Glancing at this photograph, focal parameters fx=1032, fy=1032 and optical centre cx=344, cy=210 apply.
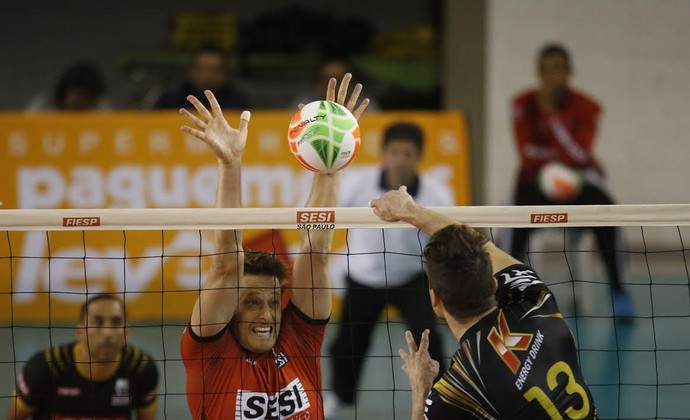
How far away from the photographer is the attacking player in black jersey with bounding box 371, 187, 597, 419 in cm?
345

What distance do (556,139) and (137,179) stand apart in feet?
12.9

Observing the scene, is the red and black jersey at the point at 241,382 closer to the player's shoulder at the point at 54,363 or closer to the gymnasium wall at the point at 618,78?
the player's shoulder at the point at 54,363

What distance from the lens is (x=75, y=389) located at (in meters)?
5.18

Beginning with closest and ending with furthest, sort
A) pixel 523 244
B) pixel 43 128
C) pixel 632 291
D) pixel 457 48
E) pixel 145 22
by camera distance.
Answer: pixel 523 244 → pixel 43 128 → pixel 632 291 → pixel 457 48 → pixel 145 22

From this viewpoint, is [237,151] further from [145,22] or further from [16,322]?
[145,22]

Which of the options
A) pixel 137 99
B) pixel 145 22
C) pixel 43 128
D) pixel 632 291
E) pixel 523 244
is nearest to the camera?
pixel 523 244

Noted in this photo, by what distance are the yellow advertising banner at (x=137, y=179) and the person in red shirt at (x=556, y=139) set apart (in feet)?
1.97

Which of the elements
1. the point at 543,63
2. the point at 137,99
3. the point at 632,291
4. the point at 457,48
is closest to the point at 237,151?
the point at 543,63

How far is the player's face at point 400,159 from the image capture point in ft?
22.9

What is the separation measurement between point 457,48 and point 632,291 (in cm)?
383

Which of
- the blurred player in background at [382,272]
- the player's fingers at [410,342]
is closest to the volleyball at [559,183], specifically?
the blurred player in background at [382,272]

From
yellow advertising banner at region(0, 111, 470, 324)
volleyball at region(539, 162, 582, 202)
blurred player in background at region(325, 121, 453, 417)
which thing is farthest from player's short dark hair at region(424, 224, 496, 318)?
volleyball at region(539, 162, 582, 202)

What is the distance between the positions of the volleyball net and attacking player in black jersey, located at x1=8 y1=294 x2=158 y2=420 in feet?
0.66

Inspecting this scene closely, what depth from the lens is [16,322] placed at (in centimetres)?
934
